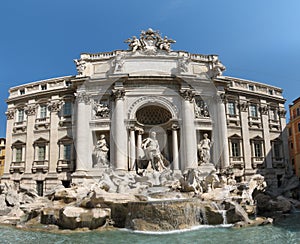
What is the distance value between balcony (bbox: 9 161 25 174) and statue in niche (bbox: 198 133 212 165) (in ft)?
47.5

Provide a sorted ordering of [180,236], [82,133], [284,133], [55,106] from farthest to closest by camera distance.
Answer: [284,133] < [55,106] < [82,133] < [180,236]

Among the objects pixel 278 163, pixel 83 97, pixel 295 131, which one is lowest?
pixel 278 163

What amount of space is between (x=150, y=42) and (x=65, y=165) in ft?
40.8

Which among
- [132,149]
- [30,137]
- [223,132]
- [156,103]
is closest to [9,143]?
[30,137]

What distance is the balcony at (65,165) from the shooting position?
22.9m

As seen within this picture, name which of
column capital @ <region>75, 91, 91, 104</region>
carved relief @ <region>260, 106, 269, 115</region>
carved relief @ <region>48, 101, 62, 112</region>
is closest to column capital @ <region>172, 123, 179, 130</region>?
column capital @ <region>75, 91, 91, 104</region>

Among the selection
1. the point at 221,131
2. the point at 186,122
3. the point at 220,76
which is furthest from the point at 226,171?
the point at 220,76

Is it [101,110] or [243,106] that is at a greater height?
[243,106]

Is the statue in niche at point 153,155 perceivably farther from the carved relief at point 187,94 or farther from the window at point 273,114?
the window at point 273,114

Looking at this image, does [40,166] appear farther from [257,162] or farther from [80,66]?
[257,162]

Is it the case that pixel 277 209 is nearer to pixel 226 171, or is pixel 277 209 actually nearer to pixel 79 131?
pixel 226 171

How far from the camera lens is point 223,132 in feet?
76.2

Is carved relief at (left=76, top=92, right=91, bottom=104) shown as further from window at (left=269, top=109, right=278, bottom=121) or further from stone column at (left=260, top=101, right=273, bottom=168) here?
window at (left=269, top=109, right=278, bottom=121)

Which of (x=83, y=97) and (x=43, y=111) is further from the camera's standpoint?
(x=43, y=111)
